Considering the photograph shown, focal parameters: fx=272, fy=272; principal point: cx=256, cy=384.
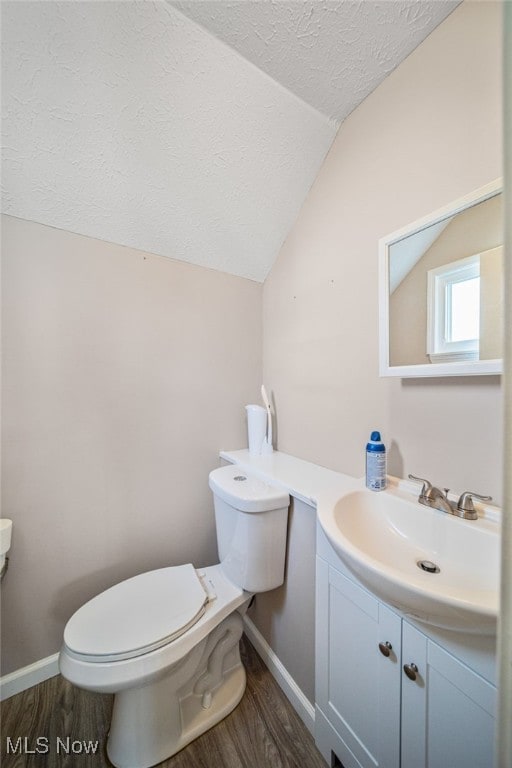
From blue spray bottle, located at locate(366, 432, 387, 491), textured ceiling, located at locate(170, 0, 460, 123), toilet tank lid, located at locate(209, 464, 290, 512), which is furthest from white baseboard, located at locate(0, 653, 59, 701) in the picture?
textured ceiling, located at locate(170, 0, 460, 123)

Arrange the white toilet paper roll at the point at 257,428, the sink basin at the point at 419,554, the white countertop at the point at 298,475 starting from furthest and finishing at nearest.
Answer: the white toilet paper roll at the point at 257,428, the white countertop at the point at 298,475, the sink basin at the point at 419,554

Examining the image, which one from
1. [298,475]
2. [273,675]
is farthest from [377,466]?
[273,675]

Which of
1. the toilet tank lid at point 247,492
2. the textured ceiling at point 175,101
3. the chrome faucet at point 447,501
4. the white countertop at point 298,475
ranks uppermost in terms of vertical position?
the textured ceiling at point 175,101

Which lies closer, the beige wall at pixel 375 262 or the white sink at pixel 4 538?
the beige wall at pixel 375 262

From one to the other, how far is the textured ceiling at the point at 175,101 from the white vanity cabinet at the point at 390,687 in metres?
1.44

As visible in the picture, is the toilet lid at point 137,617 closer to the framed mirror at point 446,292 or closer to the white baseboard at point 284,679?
the white baseboard at point 284,679

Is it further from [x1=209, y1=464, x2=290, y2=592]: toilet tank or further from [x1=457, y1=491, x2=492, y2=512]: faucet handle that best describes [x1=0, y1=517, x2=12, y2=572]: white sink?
[x1=457, y1=491, x2=492, y2=512]: faucet handle

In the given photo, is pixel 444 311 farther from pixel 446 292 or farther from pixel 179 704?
pixel 179 704

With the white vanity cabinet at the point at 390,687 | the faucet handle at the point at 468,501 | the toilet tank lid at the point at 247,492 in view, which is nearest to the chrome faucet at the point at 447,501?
the faucet handle at the point at 468,501

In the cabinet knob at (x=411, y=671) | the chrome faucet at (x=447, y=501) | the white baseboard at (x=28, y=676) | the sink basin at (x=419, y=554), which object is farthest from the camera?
the white baseboard at (x=28, y=676)

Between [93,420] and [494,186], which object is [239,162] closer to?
[494,186]

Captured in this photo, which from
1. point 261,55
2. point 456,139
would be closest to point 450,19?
point 456,139

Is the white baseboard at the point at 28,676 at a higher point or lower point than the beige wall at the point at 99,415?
lower

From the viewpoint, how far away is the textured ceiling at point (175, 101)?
0.80 metres
